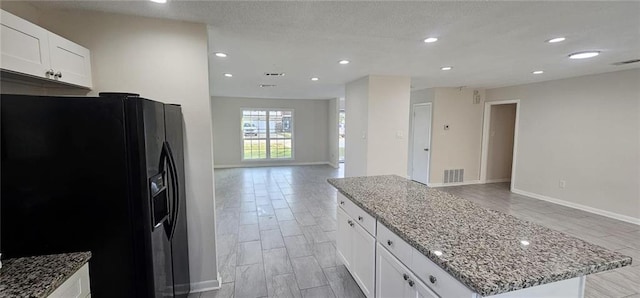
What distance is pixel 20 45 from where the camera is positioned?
1.49 meters

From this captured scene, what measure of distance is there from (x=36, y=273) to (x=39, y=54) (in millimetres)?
1249

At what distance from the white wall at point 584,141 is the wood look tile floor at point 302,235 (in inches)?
13.8

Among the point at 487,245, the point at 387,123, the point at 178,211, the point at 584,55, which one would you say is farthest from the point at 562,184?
the point at 178,211

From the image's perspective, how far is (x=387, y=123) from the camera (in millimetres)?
4758

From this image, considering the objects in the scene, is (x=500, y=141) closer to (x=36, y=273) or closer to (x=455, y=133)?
(x=455, y=133)

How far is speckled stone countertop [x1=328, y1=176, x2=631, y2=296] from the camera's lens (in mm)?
1122

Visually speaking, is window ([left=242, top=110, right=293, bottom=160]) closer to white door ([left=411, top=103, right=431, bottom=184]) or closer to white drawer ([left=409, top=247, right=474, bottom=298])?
white door ([left=411, top=103, right=431, bottom=184])

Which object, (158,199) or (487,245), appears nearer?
(487,245)

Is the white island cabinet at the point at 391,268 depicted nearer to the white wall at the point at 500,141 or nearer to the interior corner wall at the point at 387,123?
the interior corner wall at the point at 387,123

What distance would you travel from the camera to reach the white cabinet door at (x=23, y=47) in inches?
55.1

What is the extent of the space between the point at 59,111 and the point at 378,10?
2081 millimetres

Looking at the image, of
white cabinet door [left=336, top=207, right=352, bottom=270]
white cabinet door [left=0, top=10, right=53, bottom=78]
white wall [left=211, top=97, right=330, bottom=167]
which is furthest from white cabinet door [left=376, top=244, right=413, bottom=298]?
white wall [left=211, top=97, right=330, bottom=167]

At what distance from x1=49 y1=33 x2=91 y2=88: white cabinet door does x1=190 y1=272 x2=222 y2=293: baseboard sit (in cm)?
186

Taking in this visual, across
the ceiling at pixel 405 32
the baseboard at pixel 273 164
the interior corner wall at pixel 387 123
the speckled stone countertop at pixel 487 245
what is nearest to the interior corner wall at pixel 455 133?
the interior corner wall at pixel 387 123
